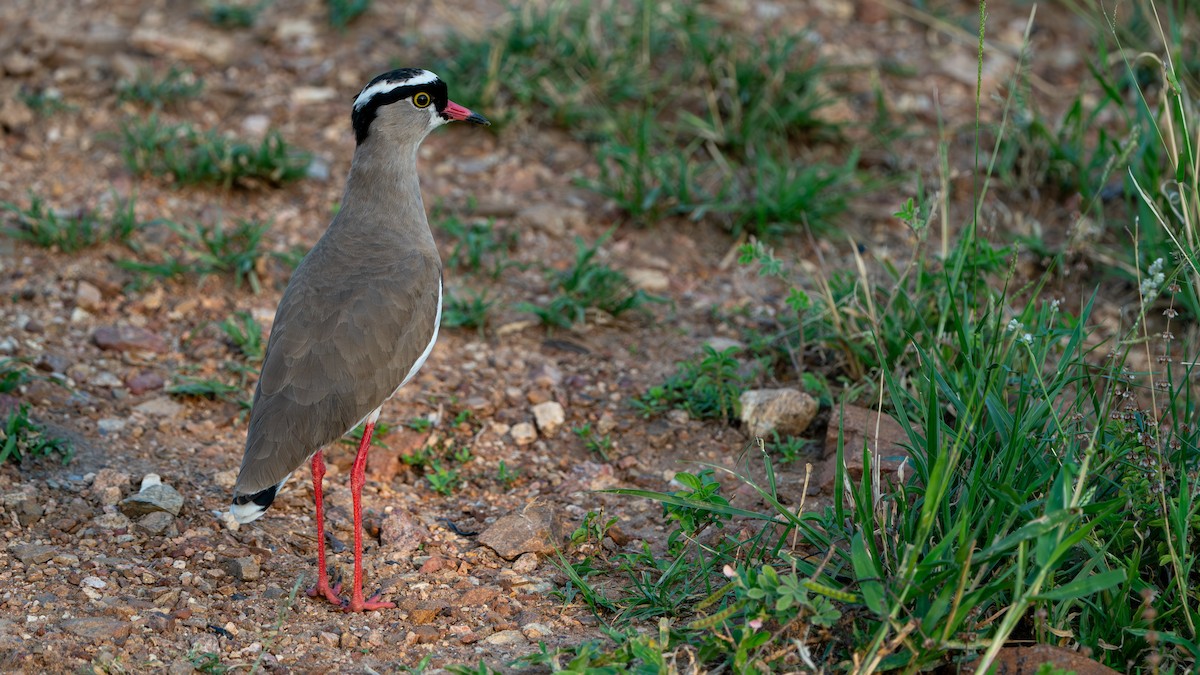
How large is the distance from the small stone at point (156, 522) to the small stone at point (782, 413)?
7.67 feet

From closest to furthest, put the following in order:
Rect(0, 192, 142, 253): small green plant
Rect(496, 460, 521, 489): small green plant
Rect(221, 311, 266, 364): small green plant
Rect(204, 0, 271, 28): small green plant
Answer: Rect(496, 460, 521, 489): small green plant < Rect(221, 311, 266, 364): small green plant < Rect(0, 192, 142, 253): small green plant < Rect(204, 0, 271, 28): small green plant

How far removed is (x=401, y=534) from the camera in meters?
4.41

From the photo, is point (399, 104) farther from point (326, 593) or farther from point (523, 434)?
point (326, 593)

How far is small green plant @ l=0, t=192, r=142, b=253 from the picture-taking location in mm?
5945

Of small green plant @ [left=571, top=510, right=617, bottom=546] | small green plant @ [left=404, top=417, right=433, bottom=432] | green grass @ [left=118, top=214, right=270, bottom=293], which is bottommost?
small green plant @ [left=571, top=510, right=617, bottom=546]

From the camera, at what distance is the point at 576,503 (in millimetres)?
4656

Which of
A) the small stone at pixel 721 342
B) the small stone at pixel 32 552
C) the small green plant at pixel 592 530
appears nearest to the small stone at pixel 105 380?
the small stone at pixel 32 552

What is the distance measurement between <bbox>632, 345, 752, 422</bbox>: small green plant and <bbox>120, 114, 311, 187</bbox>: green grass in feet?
8.69

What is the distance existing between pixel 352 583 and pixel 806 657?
70.3 inches

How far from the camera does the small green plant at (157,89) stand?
7070 mm

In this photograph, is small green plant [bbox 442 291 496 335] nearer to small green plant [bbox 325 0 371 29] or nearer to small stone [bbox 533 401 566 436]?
small stone [bbox 533 401 566 436]

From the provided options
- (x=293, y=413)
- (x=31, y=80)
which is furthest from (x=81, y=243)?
(x=293, y=413)

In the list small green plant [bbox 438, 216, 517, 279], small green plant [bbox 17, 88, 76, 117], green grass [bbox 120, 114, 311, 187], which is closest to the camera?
small green plant [bbox 438, 216, 517, 279]

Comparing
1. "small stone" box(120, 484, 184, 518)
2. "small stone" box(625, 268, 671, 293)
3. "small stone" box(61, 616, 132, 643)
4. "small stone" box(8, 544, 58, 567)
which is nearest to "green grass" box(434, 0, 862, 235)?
"small stone" box(625, 268, 671, 293)
